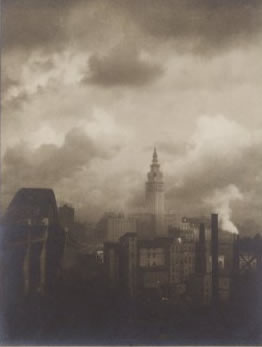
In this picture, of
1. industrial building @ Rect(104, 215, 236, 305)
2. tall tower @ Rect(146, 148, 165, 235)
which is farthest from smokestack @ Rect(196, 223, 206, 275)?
tall tower @ Rect(146, 148, 165, 235)

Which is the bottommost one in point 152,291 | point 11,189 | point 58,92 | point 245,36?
point 152,291

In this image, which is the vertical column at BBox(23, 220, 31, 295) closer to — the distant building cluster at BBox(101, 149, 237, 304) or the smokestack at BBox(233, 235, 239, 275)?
the distant building cluster at BBox(101, 149, 237, 304)

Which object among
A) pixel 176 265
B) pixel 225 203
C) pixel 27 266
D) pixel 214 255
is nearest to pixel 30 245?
pixel 27 266

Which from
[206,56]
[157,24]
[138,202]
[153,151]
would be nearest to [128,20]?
[157,24]

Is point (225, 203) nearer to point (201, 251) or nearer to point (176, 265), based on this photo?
point (201, 251)

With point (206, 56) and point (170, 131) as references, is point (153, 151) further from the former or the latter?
point (206, 56)

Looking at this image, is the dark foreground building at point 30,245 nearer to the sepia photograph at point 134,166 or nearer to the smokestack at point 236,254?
the sepia photograph at point 134,166

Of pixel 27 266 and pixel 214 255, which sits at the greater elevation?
pixel 214 255
